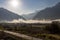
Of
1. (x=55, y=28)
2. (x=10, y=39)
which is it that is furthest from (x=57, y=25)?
(x=10, y=39)

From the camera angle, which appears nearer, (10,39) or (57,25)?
(10,39)

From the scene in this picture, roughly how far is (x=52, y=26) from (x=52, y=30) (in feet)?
5.66

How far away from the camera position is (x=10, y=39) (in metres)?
34.8

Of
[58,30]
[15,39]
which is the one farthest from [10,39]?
[58,30]

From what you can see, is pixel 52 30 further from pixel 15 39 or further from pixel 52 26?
pixel 15 39

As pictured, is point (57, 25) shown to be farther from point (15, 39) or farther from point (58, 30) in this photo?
point (15, 39)

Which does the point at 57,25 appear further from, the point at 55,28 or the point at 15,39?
the point at 15,39

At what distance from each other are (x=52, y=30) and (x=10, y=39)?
28796 mm

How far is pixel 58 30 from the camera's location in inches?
2372

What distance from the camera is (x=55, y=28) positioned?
202 feet

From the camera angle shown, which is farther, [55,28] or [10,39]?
[55,28]

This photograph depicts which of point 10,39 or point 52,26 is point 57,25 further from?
point 10,39

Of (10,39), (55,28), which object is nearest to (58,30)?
(55,28)

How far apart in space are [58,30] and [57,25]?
8.41ft
